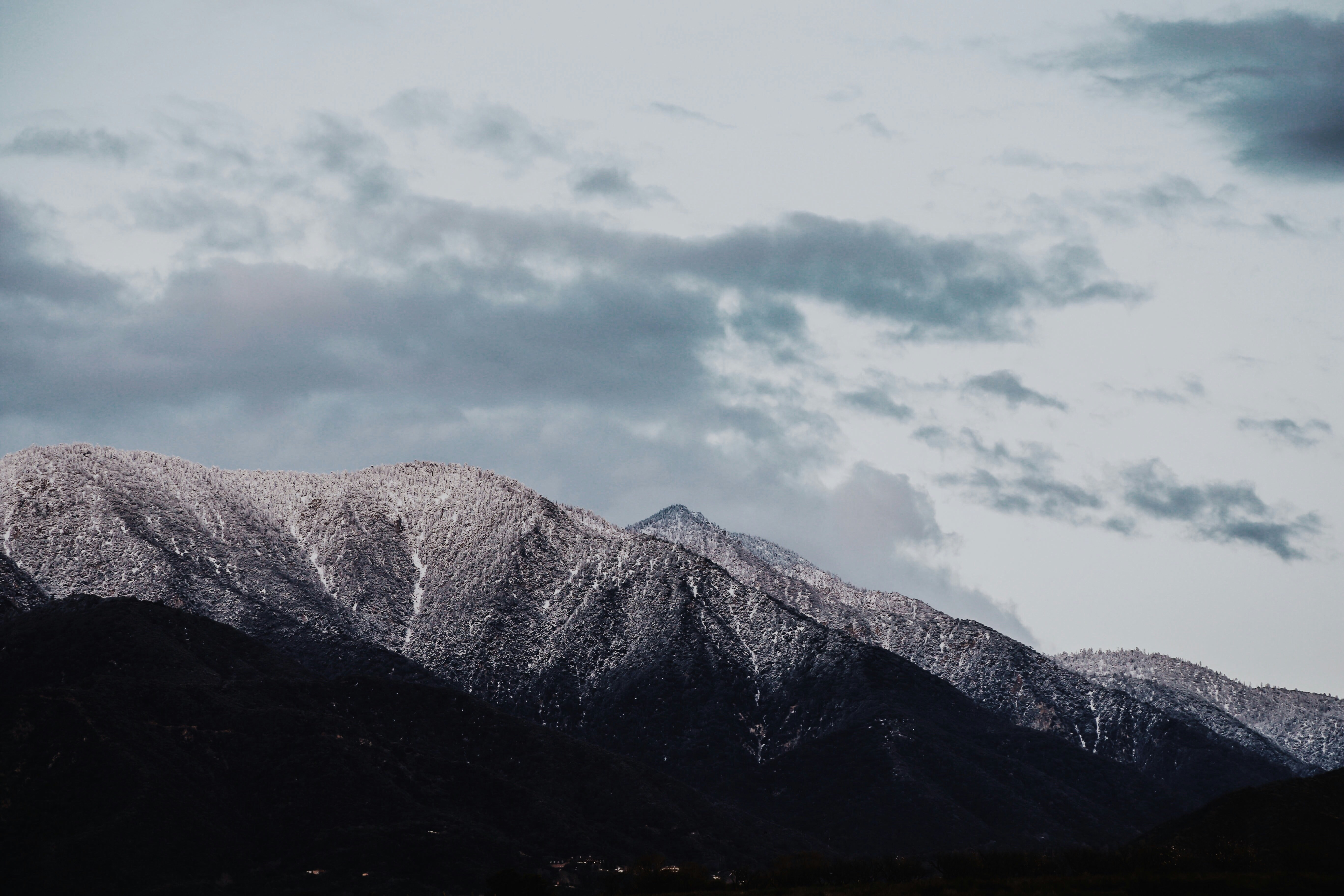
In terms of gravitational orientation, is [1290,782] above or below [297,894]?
above

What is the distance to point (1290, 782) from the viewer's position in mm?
168000

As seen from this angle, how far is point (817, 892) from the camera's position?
4828 inches

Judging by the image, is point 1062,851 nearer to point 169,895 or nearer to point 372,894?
point 372,894

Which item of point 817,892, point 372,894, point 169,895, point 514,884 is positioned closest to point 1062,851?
point 817,892

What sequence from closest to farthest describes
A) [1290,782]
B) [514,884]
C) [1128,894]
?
1. [1128,894]
2. [514,884]
3. [1290,782]

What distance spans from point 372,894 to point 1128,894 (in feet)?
379

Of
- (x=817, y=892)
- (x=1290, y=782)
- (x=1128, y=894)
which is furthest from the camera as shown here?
(x=1290, y=782)

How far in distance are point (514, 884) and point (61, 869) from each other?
81.5 meters

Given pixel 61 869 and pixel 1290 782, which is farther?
pixel 61 869

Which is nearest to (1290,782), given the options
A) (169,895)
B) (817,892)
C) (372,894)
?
(817,892)

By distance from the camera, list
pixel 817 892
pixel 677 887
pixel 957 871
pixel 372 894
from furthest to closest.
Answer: pixel 372 894 < pixel 677 887 < pixel 957 871 < pixel 817 892

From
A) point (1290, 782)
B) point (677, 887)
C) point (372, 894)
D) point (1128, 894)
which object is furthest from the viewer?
point (372, 894)

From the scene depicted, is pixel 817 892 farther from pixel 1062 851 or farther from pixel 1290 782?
pixel 1290 782

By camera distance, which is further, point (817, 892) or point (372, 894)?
point (372, 894)
